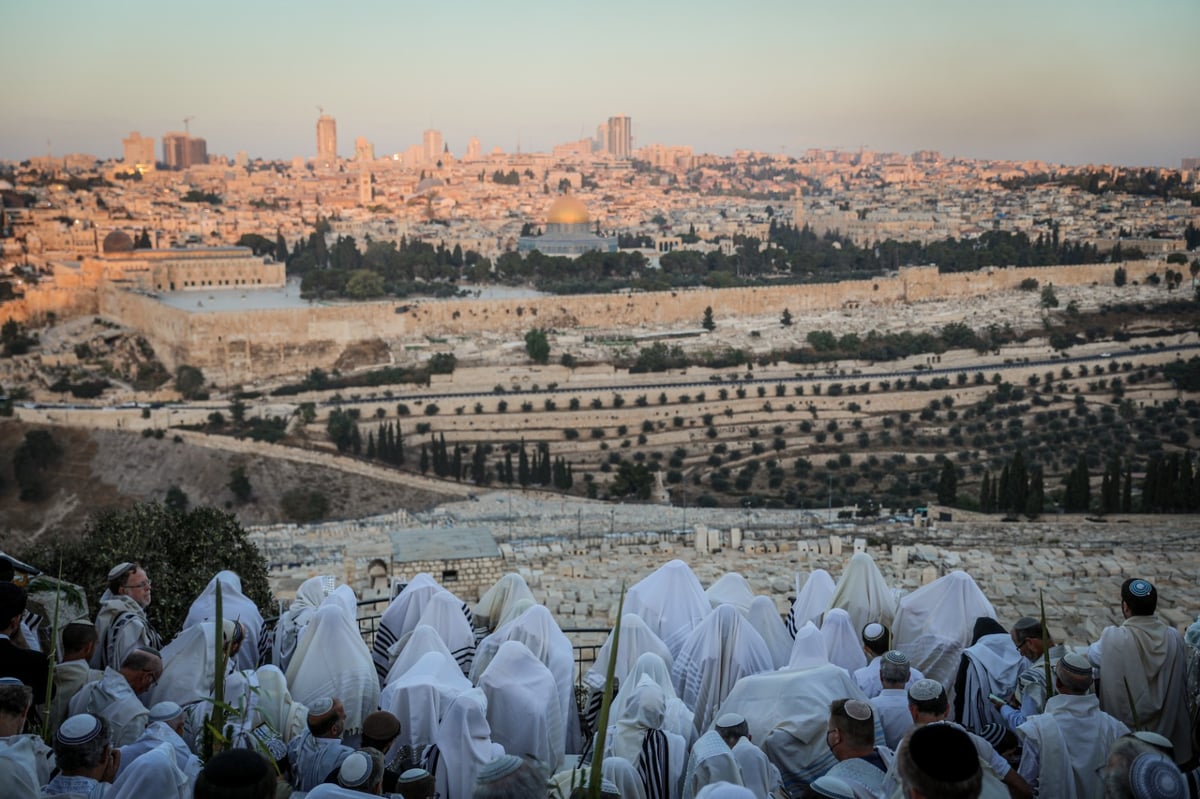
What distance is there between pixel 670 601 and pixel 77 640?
237cm

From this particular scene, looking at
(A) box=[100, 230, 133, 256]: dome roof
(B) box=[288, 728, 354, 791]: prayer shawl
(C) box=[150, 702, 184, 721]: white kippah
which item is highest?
(A) box=[100, 230, 133, 256]: dome roof

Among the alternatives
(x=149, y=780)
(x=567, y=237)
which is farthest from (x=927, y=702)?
(x=567, y=237)

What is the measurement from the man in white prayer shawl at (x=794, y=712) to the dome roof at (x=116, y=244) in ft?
101

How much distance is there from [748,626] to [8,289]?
30.6 meters

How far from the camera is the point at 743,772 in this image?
8.58 feet

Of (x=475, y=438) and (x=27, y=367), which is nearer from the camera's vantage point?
(x=475, y=438)

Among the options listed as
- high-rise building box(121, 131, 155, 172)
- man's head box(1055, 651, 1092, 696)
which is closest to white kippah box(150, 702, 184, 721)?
man's head box(1055, 651, 1092, 696)

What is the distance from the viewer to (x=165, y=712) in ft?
9.13

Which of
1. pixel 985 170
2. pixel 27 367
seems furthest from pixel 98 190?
pixel 985 170

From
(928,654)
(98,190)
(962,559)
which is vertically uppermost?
(98,190)

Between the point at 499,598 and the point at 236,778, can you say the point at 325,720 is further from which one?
the point at 499,598

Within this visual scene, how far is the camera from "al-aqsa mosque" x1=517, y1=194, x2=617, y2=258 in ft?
127

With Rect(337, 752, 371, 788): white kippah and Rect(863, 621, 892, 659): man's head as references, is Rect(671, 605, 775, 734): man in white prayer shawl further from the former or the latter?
Rect(337, 752, 371, 788): white kippah

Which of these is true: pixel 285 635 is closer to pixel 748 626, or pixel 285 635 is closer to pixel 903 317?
pixel 748 626
